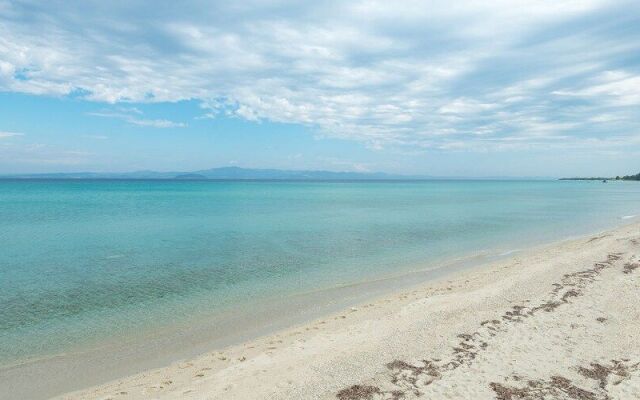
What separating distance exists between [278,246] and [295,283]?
974cm

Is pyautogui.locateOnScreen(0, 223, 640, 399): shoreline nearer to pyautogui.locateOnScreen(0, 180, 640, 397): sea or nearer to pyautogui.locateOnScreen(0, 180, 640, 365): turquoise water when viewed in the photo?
pyautogui.locateOnScreen(0, 180, 640, 397): sea

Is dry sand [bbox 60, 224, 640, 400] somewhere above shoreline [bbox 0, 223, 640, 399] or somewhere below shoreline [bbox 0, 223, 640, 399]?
above

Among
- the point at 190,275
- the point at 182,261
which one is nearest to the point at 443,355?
the point at 190,275

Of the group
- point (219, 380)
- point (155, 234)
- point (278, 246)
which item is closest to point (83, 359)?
point (219, 380)

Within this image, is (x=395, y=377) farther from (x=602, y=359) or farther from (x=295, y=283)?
(x=295, y=283)

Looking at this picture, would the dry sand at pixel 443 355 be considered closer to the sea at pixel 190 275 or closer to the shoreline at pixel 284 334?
the shoreline at pixel 284 334

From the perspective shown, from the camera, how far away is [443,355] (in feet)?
33.5

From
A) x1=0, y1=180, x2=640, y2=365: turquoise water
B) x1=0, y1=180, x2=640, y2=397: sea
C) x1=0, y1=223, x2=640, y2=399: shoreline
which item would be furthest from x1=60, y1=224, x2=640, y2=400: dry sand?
x1=0, y1=180, x2=640, y2=365: turquoise water

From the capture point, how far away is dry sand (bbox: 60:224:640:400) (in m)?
8.61

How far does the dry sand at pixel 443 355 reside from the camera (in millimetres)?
8609

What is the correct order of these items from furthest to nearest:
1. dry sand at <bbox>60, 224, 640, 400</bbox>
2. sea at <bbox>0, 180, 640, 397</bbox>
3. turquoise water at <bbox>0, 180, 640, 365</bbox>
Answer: turquoise water at <bbox>0, 180, 640, 365</bbox>, sea at <bbox>0, 180, 640, 397</bbox>, dry sand at <bbox>60, 224, 640, 400</bbox>

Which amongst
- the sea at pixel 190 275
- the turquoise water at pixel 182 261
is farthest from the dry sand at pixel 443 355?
the turquoise water at pixel 182 261

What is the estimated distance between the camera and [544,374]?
29.9ft

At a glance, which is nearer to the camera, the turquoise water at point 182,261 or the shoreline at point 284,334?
the shoreline at point 284,334
